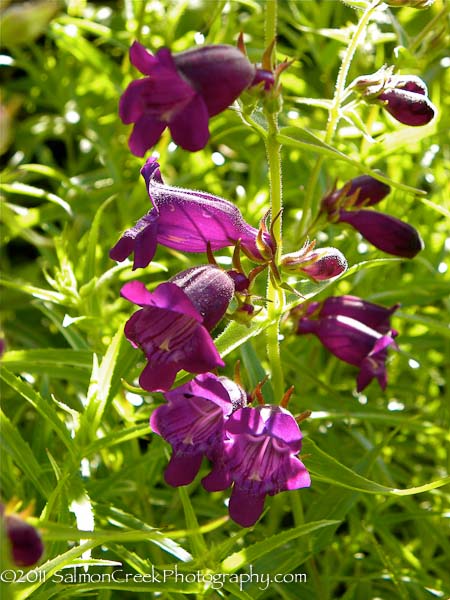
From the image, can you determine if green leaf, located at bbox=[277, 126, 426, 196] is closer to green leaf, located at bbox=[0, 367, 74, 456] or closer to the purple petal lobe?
the purple petal lobe

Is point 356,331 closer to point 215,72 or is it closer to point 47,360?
point 47,360

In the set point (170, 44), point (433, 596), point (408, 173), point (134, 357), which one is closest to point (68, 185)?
point (170, 44)

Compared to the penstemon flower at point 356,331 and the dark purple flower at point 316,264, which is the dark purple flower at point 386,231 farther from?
the dark purple flower at point 316,264

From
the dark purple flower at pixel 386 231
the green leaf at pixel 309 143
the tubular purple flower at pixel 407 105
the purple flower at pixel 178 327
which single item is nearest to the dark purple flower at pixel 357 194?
the dark purple flower at pixel 386 231

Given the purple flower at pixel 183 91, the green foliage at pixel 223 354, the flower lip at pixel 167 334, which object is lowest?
the green foliage at pixel 223 354

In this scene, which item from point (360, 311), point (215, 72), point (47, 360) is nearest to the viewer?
point (215, 72)

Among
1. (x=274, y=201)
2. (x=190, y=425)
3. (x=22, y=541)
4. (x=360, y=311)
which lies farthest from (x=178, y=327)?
(x=360, y=311)
